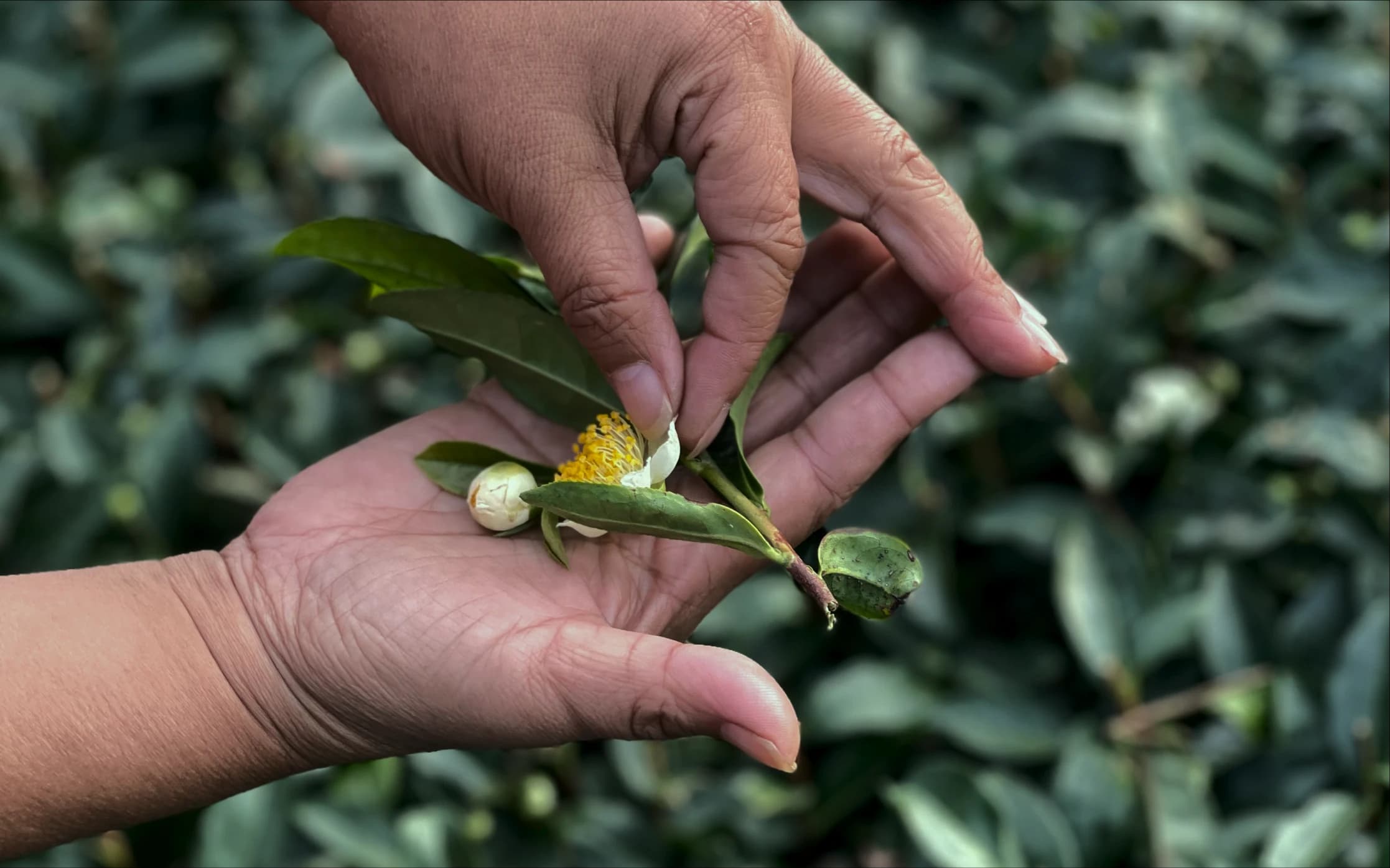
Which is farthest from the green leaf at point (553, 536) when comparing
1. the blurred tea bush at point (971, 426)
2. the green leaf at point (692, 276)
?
the blurred tea bush at point (971, 426)

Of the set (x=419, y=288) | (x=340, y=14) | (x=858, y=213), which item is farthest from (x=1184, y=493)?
(x=340, y=14)

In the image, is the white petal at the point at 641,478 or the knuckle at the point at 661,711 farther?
the white petal at the point at 641,478

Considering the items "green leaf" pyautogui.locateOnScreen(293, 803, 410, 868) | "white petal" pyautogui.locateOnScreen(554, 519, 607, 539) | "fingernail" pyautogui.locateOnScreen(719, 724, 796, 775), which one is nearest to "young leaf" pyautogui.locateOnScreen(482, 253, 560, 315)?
"white petal" pyautogui.locateOnScreen(554, 519, 607, 539)

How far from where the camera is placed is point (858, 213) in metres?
1.22

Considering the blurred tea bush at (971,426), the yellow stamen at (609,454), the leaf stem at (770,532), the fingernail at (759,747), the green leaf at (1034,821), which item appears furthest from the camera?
the blurred tea bush at (971,426)

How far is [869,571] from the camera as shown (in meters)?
1.05

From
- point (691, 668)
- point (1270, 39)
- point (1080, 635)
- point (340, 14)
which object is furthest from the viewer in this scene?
point (1270, 39)

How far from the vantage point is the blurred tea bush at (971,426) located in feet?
4.46

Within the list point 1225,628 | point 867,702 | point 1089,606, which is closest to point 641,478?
point 867,702

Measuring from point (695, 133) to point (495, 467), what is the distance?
0.36m

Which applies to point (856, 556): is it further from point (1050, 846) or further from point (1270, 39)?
→ point (1270, 39)

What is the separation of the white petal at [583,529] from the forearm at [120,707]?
0.30 meters

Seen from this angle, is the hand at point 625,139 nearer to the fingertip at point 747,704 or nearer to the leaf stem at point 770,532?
the leaf stem at point 770,532

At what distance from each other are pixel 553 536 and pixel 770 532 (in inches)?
7.6
